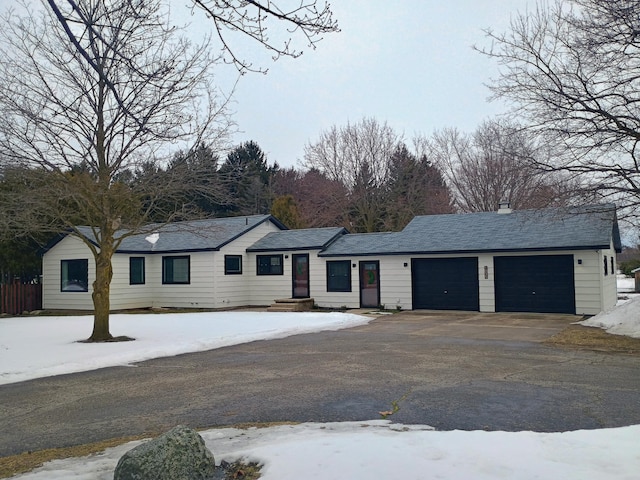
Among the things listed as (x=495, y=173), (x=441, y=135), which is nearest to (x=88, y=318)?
(x=495, y=173)

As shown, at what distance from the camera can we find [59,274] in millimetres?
23078

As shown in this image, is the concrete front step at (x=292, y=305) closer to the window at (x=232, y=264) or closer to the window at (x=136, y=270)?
the window at (x=232, y=264)

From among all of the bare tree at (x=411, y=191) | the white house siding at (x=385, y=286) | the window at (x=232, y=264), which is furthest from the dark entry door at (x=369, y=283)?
the bare tree at (x=411, y=191)

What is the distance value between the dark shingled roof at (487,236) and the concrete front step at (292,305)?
2.13 metres

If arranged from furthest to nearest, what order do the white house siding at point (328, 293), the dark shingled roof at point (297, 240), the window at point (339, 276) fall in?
the dark shingled roof at point (297, 240), the window at point (339, 276), the white house siding at point (328, 293)

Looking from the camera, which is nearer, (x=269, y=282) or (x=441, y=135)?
(x=269, y=282)

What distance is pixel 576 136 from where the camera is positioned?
497 inches

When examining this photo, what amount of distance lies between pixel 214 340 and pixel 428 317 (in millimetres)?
8295

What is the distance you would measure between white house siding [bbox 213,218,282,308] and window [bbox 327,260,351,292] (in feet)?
12.3

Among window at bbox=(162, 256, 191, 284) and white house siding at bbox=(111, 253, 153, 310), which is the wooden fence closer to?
white house siding at bbox=(111, 253, 153, 310)

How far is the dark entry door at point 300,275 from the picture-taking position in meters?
22.8

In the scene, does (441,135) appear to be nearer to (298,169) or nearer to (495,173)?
(495,173)

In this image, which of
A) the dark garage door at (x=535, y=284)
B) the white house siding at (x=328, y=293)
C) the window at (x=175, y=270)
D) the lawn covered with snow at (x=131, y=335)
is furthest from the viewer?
the window at (x=175, y=270)

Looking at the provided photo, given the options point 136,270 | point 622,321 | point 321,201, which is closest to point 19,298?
point 136,270
